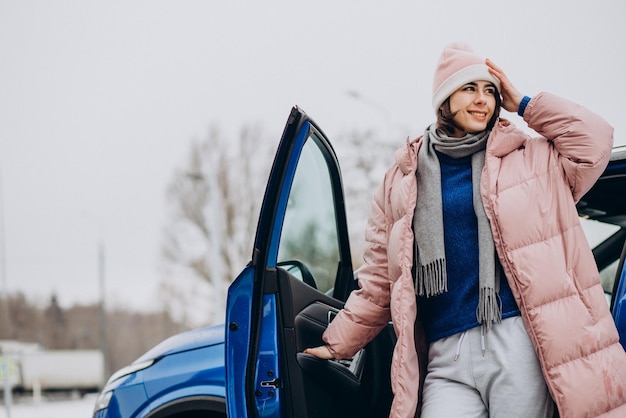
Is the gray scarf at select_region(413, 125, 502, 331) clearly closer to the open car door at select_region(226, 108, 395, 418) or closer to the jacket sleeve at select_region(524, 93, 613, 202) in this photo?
the jacket sleeve at select_region(524, 93, 613, 202)

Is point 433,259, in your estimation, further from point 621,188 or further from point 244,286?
point 621,188

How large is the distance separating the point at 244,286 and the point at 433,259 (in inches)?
29.6

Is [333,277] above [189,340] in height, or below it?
above

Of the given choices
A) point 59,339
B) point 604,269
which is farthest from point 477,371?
point 59,339

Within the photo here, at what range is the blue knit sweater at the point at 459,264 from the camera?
2.36m

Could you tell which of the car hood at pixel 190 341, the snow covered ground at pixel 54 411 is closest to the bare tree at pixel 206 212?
the snow covered ground at pixel 54 411

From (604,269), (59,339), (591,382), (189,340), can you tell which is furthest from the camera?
(59,339)

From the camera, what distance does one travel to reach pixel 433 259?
238 cm

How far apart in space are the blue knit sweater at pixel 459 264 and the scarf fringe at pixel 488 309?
0.14 feet

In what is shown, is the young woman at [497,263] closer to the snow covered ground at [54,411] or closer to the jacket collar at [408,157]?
the jacket collar at [408,157]

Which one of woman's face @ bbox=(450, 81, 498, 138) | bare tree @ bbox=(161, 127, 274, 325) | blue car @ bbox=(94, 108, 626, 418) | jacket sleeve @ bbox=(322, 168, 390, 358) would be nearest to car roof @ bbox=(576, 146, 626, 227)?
blue car @ bbox=(94, 108, 626, 418)

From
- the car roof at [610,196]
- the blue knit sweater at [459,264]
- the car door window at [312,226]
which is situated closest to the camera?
the blue knit sweater at [459,264]

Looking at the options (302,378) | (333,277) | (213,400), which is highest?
(333,277)

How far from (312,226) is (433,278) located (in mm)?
1027
